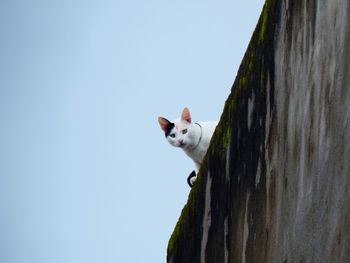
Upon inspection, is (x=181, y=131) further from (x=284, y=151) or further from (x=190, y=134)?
(x=284, y=151)

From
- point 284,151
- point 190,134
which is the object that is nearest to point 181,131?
point 190,134

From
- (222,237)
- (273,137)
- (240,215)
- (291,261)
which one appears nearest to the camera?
(291,261)

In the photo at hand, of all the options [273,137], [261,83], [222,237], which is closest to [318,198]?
[273,137]

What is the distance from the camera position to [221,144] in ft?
12.5

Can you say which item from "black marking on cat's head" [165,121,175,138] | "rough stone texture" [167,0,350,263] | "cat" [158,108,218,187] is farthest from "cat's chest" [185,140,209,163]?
"rough stone texture" [167,0,350,263]

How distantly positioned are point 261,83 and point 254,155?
0.28 metres

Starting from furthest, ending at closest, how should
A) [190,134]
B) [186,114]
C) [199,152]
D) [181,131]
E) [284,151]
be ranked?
[186,114]
[181,131]
[190,134]
[199,152]
[284,151]

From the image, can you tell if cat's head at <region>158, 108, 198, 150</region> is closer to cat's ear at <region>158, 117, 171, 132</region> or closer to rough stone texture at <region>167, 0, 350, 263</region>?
cat's ear at <region>158, 117, 171, 132</region>

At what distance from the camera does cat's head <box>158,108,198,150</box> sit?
882 centimetres

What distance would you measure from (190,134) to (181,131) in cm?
32

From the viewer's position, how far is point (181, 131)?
9133mm

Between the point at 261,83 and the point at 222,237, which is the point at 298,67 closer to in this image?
the point at 261,83

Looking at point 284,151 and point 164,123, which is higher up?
point 284,151

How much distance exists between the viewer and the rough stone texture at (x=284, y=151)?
2.67m
